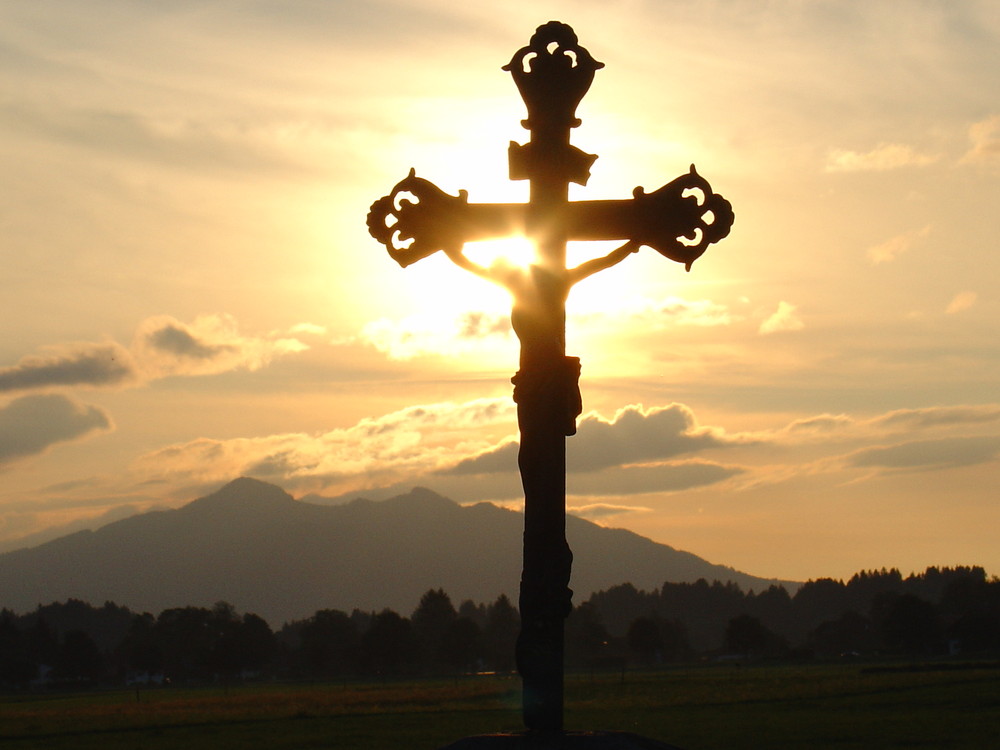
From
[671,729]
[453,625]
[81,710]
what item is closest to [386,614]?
[453,625]

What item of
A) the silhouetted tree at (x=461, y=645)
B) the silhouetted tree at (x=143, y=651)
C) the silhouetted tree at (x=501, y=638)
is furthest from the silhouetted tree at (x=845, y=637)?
the silhouetted tree at (x=143, y=651)

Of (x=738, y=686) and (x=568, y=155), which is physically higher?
(x=568, y=155)

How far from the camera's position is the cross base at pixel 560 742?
666cm

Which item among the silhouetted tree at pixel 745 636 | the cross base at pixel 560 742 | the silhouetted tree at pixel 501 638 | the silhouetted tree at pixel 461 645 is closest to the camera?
the cross base at pixel 560 742

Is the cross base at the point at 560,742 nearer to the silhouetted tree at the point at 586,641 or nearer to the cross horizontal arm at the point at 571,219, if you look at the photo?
the cross horizontal arm at the point at 571,219

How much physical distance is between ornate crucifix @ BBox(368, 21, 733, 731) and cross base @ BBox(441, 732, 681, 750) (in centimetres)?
30

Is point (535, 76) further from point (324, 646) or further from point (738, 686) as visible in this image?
point (324, 646)

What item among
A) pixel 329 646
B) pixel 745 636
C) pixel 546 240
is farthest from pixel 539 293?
pixel 745 636

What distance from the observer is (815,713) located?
46594mm

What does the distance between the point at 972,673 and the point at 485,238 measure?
6603 cm

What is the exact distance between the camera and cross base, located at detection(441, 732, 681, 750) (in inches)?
262

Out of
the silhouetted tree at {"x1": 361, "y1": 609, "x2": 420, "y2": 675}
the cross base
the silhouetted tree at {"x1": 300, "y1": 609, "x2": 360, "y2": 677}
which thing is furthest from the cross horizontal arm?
the silhouetted tree at {"x1": 300, "y1": 609, "x2": 360, "y2": 677}

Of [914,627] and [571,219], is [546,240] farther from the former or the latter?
[914,627]

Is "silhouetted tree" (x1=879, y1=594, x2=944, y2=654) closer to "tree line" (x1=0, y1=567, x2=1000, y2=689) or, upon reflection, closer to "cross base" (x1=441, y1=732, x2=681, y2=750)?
"tree line" (x1=0, y1=567, x2=1000, y2=689)
